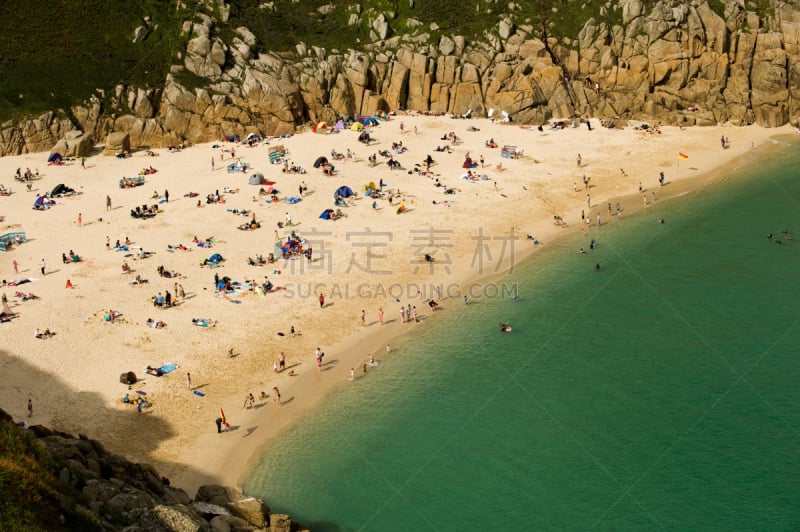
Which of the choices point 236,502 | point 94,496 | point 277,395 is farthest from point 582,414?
point 94,496

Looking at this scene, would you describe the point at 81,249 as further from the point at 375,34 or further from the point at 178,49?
the point at 375,34

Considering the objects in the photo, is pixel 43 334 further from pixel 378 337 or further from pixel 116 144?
pixel 116 144

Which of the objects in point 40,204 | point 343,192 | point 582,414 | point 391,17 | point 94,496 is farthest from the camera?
point 391,17

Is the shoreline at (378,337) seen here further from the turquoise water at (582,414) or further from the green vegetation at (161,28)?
the green vegetation at (161,28)

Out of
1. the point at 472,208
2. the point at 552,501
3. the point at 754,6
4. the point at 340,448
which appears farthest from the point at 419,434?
the point at 754,6

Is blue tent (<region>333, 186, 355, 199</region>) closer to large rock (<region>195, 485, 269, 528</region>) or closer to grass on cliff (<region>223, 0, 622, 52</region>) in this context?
grass on cliff (<region>223, 0, 622, 52</region>)

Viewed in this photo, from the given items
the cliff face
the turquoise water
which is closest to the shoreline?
the turquoise water
